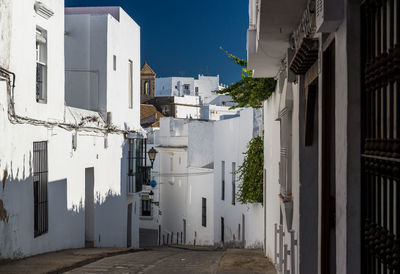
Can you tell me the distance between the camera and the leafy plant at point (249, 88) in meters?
12.1

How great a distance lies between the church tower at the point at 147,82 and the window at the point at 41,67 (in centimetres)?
4662

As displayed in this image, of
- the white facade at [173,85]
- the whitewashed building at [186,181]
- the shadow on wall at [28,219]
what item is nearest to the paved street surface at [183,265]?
the shadow on wall at [28,219]

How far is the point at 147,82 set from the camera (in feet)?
207

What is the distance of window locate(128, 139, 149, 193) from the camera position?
22.3 metres

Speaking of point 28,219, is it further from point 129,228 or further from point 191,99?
point 191,99

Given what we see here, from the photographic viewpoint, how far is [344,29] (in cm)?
360

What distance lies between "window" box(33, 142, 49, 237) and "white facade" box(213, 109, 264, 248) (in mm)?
6455

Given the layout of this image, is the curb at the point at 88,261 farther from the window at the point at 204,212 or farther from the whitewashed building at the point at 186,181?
the window at the point at 204,212

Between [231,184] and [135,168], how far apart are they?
4545mm

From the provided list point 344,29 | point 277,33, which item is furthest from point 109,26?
point 344,29

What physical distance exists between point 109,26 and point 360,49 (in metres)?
16.0

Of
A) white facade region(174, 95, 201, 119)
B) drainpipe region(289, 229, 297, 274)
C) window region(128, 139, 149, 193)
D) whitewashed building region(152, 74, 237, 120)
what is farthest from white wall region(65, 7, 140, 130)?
white facade region(174, 95, 201, 119)

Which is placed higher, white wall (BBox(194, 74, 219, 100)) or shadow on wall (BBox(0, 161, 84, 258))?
white wall (BBox(194, 74, 219, 100))
